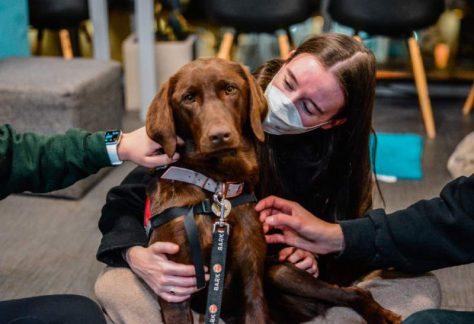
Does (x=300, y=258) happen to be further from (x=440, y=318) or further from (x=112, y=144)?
(x=112, y=144)

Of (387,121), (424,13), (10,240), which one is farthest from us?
(387,121)

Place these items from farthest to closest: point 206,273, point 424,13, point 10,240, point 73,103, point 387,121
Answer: point 387,121, point 424,13, point 73,103, point 10,240, point 206,273

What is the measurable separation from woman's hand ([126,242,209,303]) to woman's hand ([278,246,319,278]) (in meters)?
0.26

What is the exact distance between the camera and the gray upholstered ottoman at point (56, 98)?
9.11 ft

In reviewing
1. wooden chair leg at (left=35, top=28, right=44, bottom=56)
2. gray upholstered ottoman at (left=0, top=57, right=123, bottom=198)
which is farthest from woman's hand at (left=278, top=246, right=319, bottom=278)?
wooden chair leg at (left=35, top=28, right=44, bottom=56)

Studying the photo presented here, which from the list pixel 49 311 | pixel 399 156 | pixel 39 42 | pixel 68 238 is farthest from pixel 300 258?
pixel 39 42

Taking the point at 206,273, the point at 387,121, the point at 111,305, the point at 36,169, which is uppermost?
the point at 36,169

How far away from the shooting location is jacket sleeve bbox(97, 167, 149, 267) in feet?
5.29

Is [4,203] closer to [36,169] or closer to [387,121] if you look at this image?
[36,169]

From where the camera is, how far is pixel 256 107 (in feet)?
4.85

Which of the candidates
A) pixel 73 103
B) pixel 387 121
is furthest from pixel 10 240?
pixel 387 121

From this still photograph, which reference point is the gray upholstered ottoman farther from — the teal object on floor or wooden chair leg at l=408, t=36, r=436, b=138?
wooden chair leg at l=408, t=36, r=436, b=138

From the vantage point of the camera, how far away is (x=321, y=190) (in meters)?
1.85

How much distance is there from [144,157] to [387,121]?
111 inches
